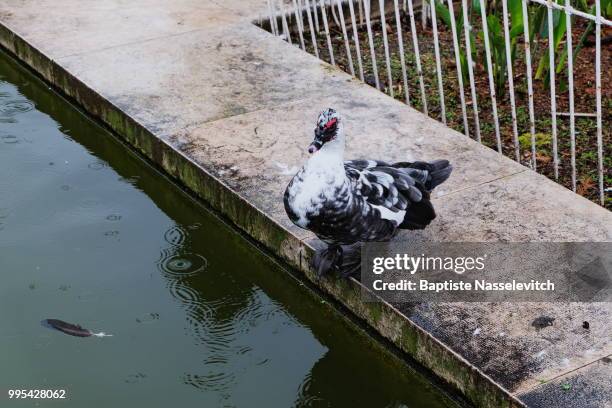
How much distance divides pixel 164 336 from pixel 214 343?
22 centimetres

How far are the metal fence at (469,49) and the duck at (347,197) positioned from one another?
A: 3.39ft

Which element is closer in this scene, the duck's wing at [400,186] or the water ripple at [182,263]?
the duck's wing at [400,186]

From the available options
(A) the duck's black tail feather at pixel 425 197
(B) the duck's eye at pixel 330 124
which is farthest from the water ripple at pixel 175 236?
(B) the duck's eye at pixel 330 124

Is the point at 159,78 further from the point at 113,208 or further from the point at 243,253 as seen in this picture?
the point at 243,253

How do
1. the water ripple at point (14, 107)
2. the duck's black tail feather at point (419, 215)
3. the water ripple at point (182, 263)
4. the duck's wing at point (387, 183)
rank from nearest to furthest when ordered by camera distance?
1. the duck's wing at point (387, 183)
2. the duck's black tail feather at point (419, 215)
3. the water ripple at point (182, 263)
4. the water ripple at point (14, 107)

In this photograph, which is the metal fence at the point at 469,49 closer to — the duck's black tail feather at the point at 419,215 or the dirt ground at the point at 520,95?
the dirt ground at the point at 520,95

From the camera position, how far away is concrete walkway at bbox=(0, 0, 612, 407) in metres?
3.80

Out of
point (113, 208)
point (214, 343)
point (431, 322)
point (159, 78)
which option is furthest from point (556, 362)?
point (159, 78)

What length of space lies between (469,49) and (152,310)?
7.94 feet

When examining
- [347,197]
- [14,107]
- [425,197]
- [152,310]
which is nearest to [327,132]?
[347,197]

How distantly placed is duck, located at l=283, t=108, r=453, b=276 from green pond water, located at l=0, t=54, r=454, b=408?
0.39 m

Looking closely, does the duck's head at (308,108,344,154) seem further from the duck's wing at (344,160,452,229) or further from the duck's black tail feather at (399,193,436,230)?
the duck's black tail feather at (399,193,436,230)

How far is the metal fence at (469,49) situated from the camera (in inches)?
199

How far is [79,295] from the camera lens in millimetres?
4484
